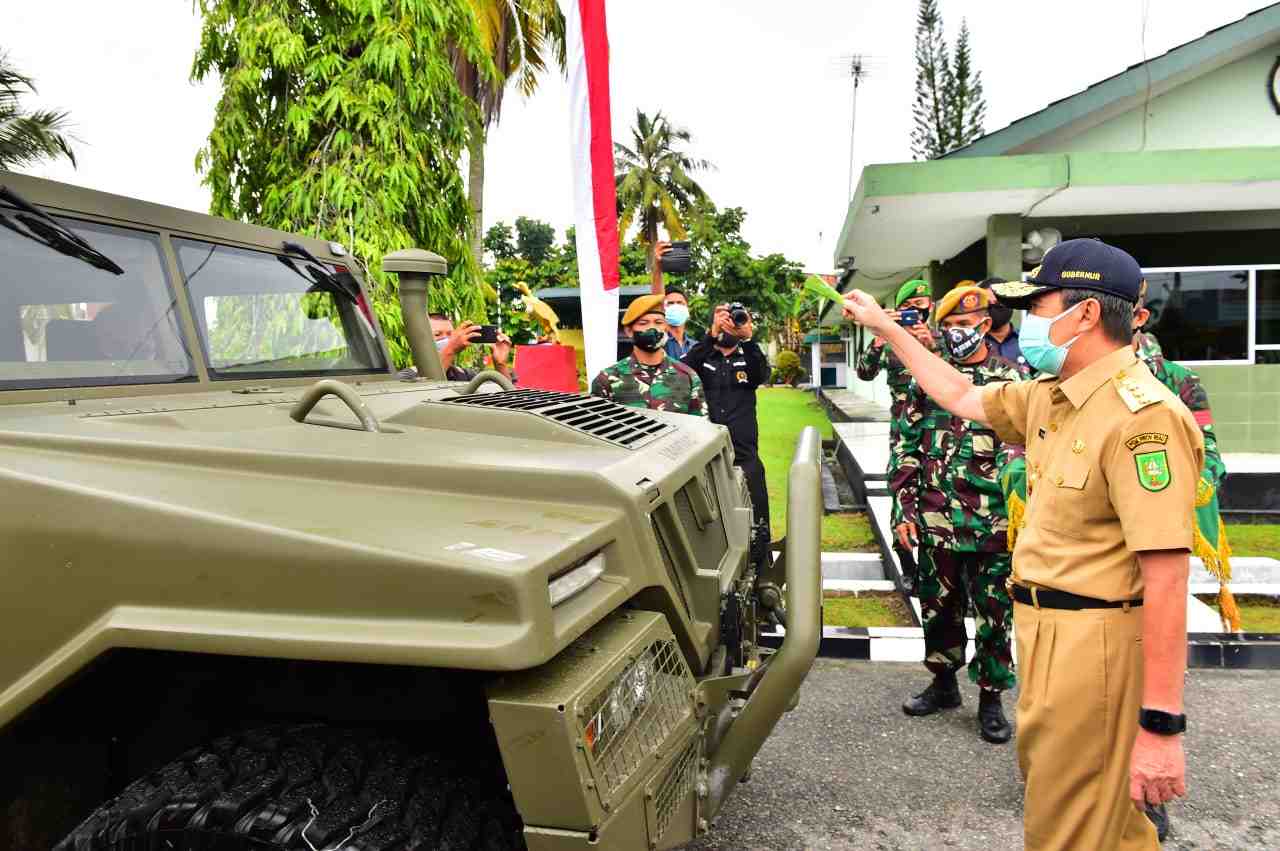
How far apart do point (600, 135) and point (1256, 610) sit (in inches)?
181

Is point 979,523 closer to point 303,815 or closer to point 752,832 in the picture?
point 752,832

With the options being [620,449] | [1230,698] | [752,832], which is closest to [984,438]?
[1230,698]

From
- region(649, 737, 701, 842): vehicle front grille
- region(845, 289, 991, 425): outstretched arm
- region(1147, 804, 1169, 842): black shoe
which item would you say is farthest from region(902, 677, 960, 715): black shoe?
region(649, 737, 701, 842): vehicle front grille

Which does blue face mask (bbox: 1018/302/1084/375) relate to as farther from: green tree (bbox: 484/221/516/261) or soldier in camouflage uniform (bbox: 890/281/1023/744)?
green tree (bbox: 484/221/516/261)

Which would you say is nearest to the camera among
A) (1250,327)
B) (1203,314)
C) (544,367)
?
(544,367)

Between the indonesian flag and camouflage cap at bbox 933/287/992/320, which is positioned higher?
the indonesian flag

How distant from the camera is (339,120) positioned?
909 centimetres

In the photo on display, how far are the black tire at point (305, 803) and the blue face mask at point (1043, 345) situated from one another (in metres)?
1.55

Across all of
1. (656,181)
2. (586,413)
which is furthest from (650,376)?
(656,181)

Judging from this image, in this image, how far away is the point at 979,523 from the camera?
373 cm

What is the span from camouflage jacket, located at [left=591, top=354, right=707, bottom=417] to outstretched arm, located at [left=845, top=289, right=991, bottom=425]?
95.2 inches

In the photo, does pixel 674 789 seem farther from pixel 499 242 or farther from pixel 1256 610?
pixel 499 242

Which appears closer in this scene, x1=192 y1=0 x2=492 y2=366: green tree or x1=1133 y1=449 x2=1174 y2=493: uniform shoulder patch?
x1=1133 y1=449 x2=1174 y2=493: uniform shoulder patch

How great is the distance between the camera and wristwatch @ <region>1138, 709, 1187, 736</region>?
186cm
